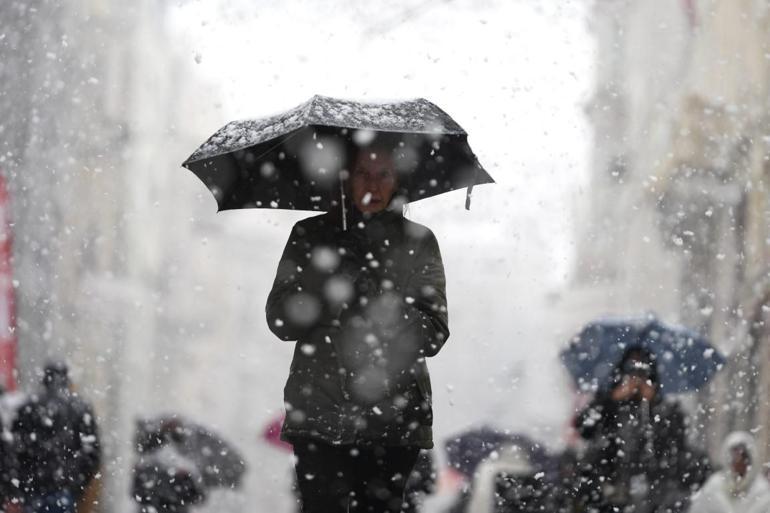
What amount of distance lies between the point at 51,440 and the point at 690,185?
148 inches

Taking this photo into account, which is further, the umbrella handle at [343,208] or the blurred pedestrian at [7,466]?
the blurred pedestrian at [7,466]

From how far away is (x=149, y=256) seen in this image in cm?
660

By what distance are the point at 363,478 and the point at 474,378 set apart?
16.2ft

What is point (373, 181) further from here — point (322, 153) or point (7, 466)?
point (7, 466)

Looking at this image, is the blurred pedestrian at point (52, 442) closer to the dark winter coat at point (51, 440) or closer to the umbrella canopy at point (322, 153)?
the dark winter coat at point (51, 440)

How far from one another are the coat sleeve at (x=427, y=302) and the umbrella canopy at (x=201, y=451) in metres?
2.59

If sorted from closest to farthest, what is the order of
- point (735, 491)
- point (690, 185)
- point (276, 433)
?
point (735, 491), point (276, 433), point (690, 185)

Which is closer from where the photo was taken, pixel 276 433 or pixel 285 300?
pixel 285 300

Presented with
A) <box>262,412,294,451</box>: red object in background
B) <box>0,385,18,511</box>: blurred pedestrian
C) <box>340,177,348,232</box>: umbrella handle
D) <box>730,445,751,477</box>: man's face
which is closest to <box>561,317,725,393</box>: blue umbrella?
<box>730,445,751,477</box>: man's face

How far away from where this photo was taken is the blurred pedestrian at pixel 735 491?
2969mm

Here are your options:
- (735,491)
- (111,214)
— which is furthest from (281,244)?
(735,491)

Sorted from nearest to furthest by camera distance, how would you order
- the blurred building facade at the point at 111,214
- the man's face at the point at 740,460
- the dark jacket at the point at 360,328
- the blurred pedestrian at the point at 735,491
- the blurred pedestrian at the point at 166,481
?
the dark jacket at the point at 360,328, the blurred pedestrian at the point at 735,491, the man's face at the point at 740,460, the blurred pedestrian at the point at 166,481, the blurred building facade at the point at 111,214

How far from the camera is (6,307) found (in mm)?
4109

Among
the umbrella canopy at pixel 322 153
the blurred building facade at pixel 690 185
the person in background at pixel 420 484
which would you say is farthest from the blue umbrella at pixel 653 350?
the umbrella canopy at pixel 322 153
